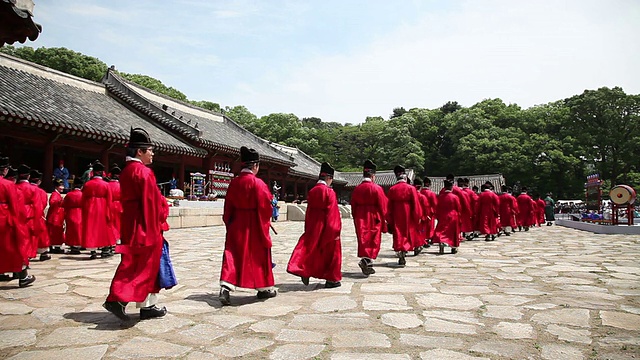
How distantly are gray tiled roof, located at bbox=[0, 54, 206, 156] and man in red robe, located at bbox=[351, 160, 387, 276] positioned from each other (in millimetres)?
9705

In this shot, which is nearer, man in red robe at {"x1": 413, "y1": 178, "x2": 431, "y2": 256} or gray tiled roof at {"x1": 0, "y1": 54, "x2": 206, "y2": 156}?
man in red robe at {"x1": 413, "y1": 178, "x2": 431, "y2": 256}

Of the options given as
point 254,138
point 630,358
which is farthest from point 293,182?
point 630,358

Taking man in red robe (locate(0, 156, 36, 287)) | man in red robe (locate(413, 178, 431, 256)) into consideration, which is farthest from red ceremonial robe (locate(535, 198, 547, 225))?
man in red robe (locate(0, 156, 36, 287))

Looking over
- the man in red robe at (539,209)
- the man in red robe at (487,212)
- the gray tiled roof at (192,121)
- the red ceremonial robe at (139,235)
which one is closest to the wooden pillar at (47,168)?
the gray tiled roof at (192,121)

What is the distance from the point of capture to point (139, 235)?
3.98m

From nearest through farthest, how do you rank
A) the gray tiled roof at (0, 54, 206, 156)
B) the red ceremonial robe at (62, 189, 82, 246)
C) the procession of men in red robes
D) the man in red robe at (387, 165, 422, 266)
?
1. the procession of men in red robes
2. the man in red robe at (387, 165, 422, 266)
3. the red ceremonial robe at (62, 189, 82, 246)
4. the gray tiled roof at (0, 54, 206, 156)

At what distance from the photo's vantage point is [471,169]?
44.6 m

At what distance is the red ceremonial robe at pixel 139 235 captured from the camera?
13.0ft

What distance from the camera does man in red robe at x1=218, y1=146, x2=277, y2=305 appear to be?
4.77 meters

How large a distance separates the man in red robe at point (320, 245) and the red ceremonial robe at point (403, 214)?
7.07 ft

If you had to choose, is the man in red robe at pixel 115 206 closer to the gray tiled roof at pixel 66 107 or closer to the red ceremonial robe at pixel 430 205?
the gray tiled roof at pixel 66 107

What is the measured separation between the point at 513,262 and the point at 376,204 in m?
3.35

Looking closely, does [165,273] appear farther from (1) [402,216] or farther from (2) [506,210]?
(2) [506,210]

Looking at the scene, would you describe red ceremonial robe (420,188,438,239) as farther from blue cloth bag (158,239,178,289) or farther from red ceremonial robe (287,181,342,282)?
blue cloth bag (158,239,178,289)
